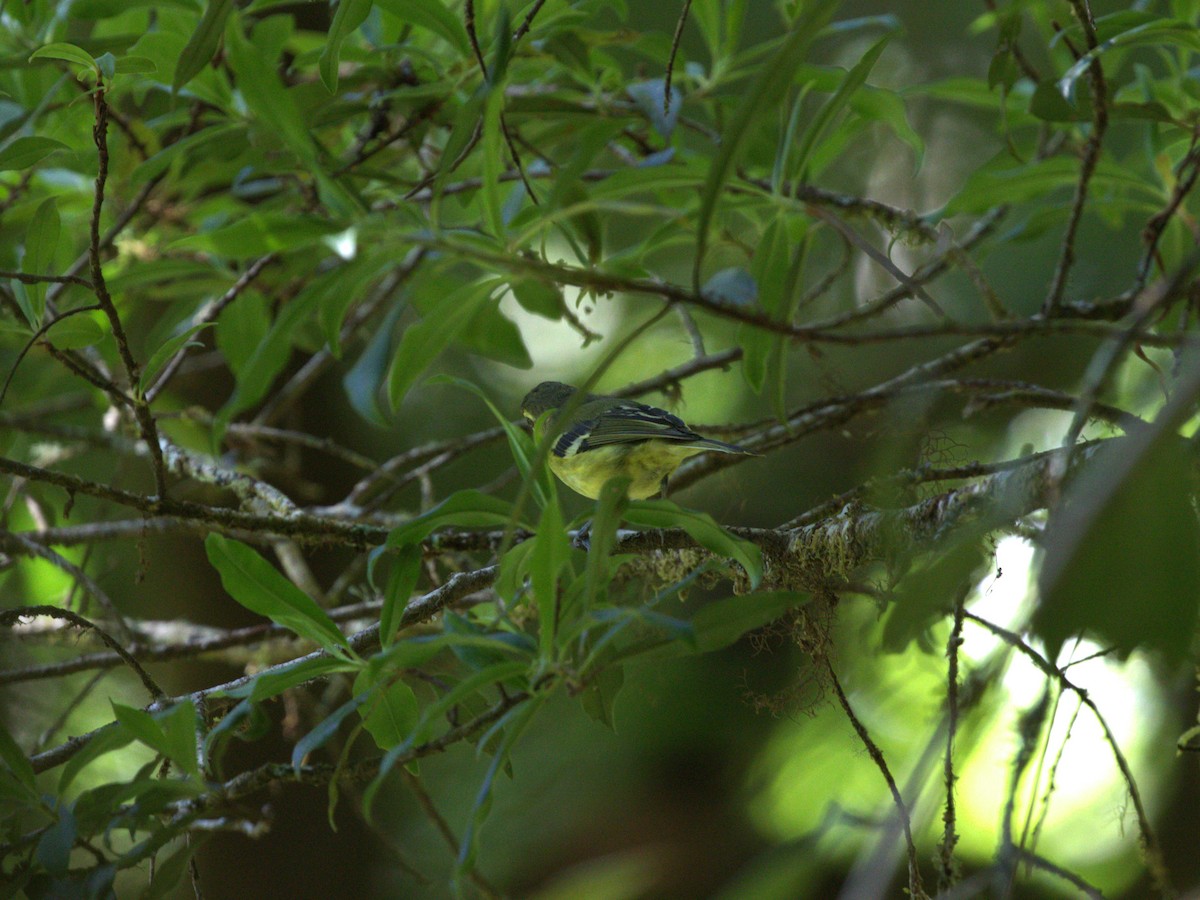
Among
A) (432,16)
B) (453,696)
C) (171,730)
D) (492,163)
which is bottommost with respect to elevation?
(453,696)

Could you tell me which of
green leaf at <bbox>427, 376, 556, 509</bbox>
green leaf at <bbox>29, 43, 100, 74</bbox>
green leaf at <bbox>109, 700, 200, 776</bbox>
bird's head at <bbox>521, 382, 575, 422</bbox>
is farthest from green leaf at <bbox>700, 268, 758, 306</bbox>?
bird's head at <bbox>521, 382, 575, 422</bbox>

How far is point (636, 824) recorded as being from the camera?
12.1 feet

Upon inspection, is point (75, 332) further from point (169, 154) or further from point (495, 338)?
point (495, 338)

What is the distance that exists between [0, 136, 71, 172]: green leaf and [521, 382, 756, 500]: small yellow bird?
3.43ft

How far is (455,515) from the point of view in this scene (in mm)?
1369

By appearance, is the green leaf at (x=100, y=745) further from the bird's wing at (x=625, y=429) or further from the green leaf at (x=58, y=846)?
the bird's wing at (x=625, y=429)

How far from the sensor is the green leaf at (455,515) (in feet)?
4.38

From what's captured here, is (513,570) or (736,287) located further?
(736,287)

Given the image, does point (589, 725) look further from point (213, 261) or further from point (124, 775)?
point (213, 261)

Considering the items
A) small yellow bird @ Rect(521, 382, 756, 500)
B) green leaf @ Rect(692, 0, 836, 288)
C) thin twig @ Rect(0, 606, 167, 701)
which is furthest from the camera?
small yellow bird @ Rect(521, 382, 756, 500)

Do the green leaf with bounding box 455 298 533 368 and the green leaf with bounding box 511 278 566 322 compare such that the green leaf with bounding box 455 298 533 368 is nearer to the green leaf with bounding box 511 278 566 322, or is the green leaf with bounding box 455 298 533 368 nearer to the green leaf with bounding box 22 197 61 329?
the green leaf with bounding box 511 278 566 322

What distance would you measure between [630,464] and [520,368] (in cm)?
46

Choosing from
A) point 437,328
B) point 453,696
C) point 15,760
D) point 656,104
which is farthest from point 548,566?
point 656,104

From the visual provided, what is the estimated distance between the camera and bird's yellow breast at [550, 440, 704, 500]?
8.00 feet
